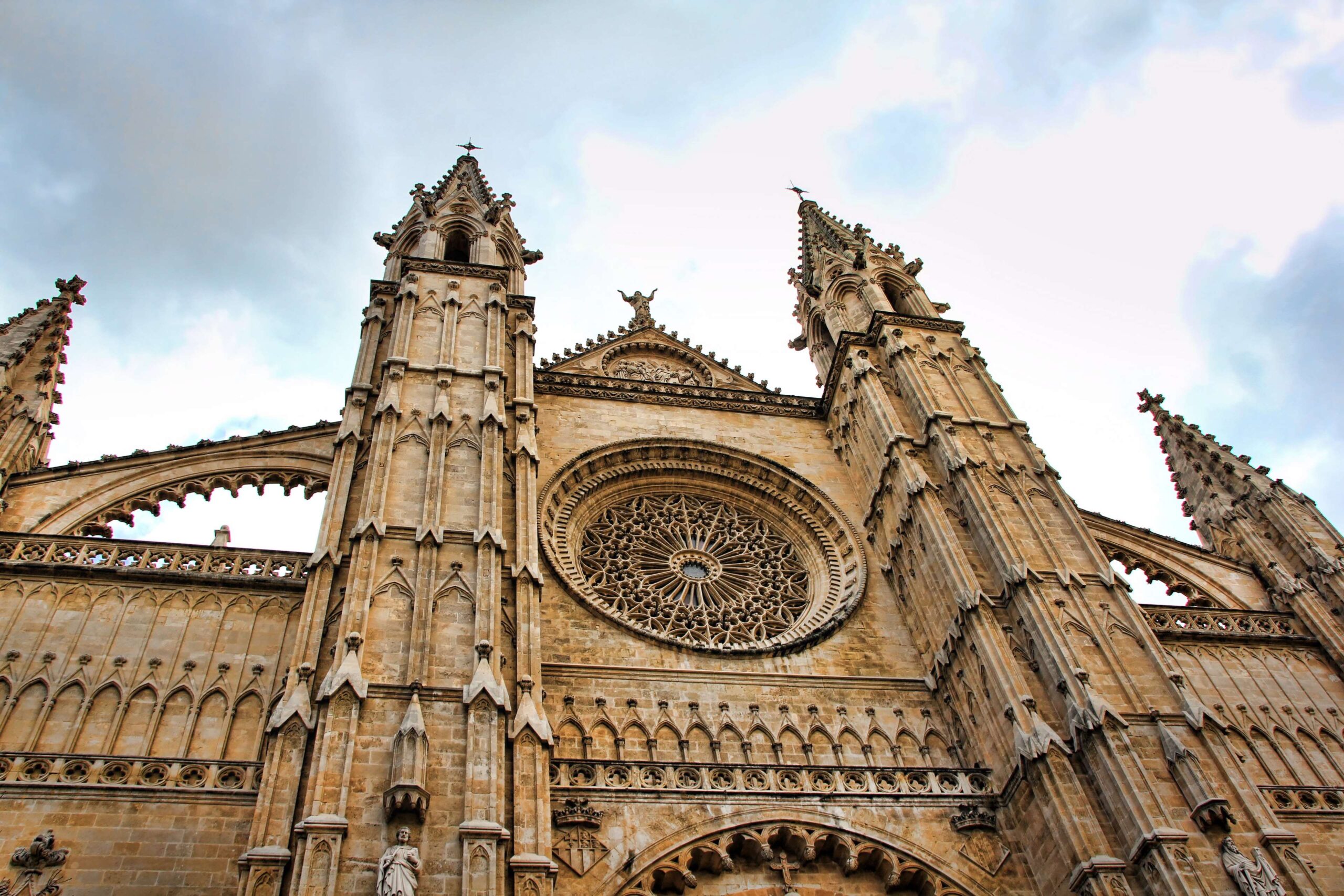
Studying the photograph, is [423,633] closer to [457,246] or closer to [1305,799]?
[1305,799]

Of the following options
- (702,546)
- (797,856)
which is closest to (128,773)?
(797,856)

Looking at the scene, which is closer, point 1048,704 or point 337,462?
point 1048,704

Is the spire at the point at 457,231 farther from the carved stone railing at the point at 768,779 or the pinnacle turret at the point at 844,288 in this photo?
the carved stone railing at the point at 768,779

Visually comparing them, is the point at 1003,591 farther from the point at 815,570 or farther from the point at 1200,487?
the point at 1200,487

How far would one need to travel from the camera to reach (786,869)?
12.0 metres

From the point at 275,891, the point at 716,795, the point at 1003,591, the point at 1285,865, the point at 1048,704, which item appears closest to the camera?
the point at 275,891

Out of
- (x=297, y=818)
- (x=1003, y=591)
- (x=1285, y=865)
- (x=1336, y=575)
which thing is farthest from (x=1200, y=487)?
(x=297, y=818)

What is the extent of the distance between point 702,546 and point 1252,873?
9371 mm

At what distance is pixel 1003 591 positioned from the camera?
15102mm

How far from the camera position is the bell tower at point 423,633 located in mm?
10023

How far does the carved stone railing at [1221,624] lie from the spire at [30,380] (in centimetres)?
1805

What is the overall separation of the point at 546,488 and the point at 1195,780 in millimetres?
10172

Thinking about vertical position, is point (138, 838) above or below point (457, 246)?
below

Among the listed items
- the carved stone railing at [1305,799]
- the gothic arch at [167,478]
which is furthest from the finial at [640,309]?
the carved stone railing at [1305,799]
